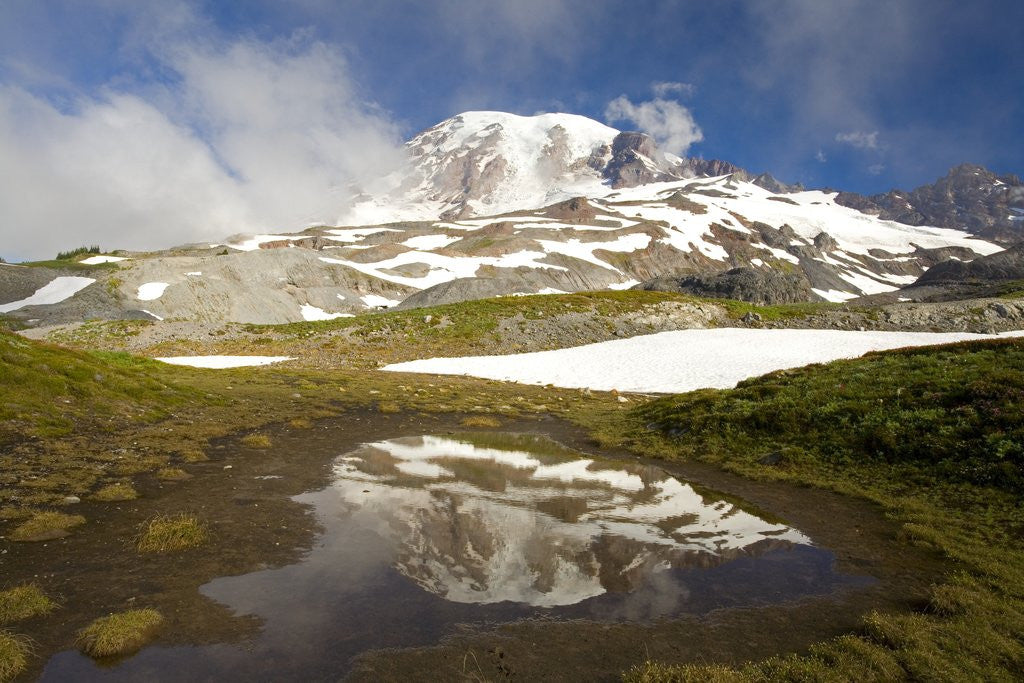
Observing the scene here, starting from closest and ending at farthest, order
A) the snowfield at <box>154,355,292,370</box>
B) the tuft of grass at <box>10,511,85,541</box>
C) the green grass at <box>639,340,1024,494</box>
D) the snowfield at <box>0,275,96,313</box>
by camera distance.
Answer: the tuft of grass at <box>10,511,85,541</box> → the green grass at <box>639,340,1024,494</box> → the snowfield at <box>154,355,292,370</box> → the snowfield at <box>0,275,96,313</box>

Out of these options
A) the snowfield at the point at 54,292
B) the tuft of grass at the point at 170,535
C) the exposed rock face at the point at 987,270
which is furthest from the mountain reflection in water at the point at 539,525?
the exposed rock face at the point at 987,270

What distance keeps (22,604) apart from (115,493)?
4.58 m

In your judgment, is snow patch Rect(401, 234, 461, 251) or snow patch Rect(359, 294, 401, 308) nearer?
snow patch Rect(359, 294, 401, 308)

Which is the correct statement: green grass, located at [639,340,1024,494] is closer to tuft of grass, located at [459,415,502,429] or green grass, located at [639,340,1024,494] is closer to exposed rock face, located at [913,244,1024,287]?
tuft of grass, located at [459,415,502,429]

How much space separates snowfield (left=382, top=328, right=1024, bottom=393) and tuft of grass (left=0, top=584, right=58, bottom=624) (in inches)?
1304

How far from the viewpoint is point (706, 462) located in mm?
15648

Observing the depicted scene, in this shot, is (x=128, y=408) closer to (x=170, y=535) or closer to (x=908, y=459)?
(x=170, y=535)

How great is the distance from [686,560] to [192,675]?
23.3ft

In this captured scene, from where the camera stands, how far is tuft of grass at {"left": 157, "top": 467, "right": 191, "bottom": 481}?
38.4 feet

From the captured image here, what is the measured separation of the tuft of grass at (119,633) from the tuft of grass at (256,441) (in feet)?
32.8

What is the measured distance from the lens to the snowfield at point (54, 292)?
202 feet

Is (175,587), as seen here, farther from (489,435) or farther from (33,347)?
(33,347)

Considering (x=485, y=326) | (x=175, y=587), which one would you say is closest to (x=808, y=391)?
(x=175, y=587)

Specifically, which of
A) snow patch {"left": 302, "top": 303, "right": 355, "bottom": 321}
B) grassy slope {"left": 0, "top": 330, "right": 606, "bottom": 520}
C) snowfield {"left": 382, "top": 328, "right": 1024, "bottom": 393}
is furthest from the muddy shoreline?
snow patch {"left": 302, "top": 303, "right": 355, "bottom": 321}
